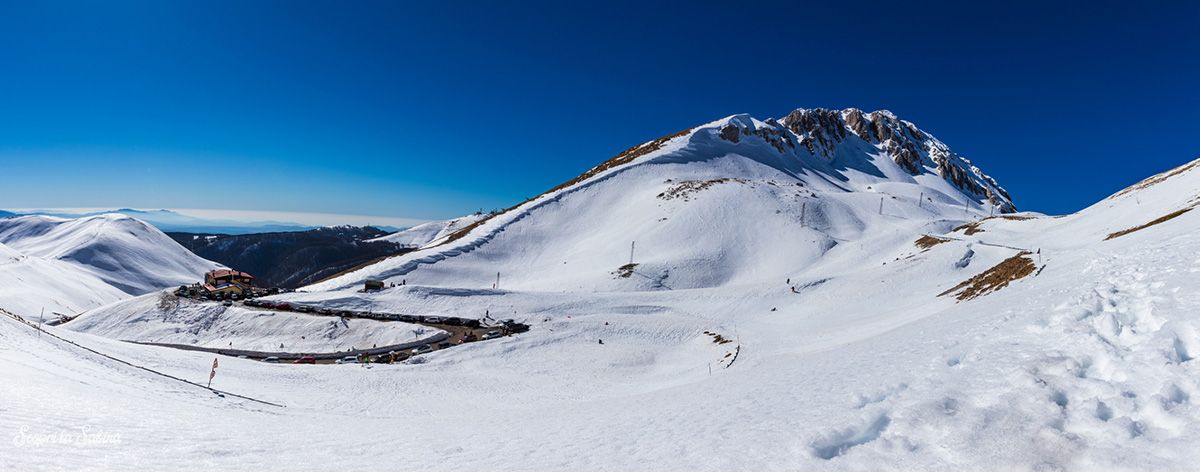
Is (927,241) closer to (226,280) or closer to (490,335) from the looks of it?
(490,335)

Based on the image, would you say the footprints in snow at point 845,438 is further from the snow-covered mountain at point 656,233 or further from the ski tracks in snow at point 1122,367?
the snow-covered mountain at point 656,233

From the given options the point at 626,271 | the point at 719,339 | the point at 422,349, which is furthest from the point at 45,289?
the point at 719,339

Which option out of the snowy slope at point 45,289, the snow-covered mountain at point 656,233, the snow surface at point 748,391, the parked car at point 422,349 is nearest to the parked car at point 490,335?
the snow surface at point 748,391

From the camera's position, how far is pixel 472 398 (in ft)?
94.5

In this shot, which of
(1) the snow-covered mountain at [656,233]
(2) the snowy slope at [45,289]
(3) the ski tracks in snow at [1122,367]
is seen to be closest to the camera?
(3) the ski tracks in snow at [1122,367]

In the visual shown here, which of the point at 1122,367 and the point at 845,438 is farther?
the point at 845,438

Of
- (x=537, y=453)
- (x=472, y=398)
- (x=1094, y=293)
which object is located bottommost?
(x=472, y=398)

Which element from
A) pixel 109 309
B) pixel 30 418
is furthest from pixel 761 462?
pixel 109 309

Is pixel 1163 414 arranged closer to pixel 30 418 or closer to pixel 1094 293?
pixel 1094 293

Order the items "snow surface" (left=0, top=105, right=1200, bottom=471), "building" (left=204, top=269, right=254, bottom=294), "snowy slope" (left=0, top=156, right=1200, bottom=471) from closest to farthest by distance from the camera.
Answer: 1. "snowy slope" (left=0, top=156, right=1200, bottom=471)
2. "snow surface" (left=0, top=105, right=1200, bottom=471)
3. "building" (left=204, top=269, right=254, bottom=294)

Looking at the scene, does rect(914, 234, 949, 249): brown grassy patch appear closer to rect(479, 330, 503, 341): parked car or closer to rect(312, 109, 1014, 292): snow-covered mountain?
rect(312, 109, 1014, 292): snow-covered mountain

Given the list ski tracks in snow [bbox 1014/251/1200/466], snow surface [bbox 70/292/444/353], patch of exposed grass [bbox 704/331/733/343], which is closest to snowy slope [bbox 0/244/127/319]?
snow surface [bbox 70/292/444/353]

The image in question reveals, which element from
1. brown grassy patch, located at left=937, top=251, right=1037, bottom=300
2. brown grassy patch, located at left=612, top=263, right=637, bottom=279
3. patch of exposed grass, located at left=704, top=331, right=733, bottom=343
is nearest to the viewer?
brown grassy patch, located at left=937, top=251, right=1037, bottom=300

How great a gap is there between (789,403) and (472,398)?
67.6 ft
